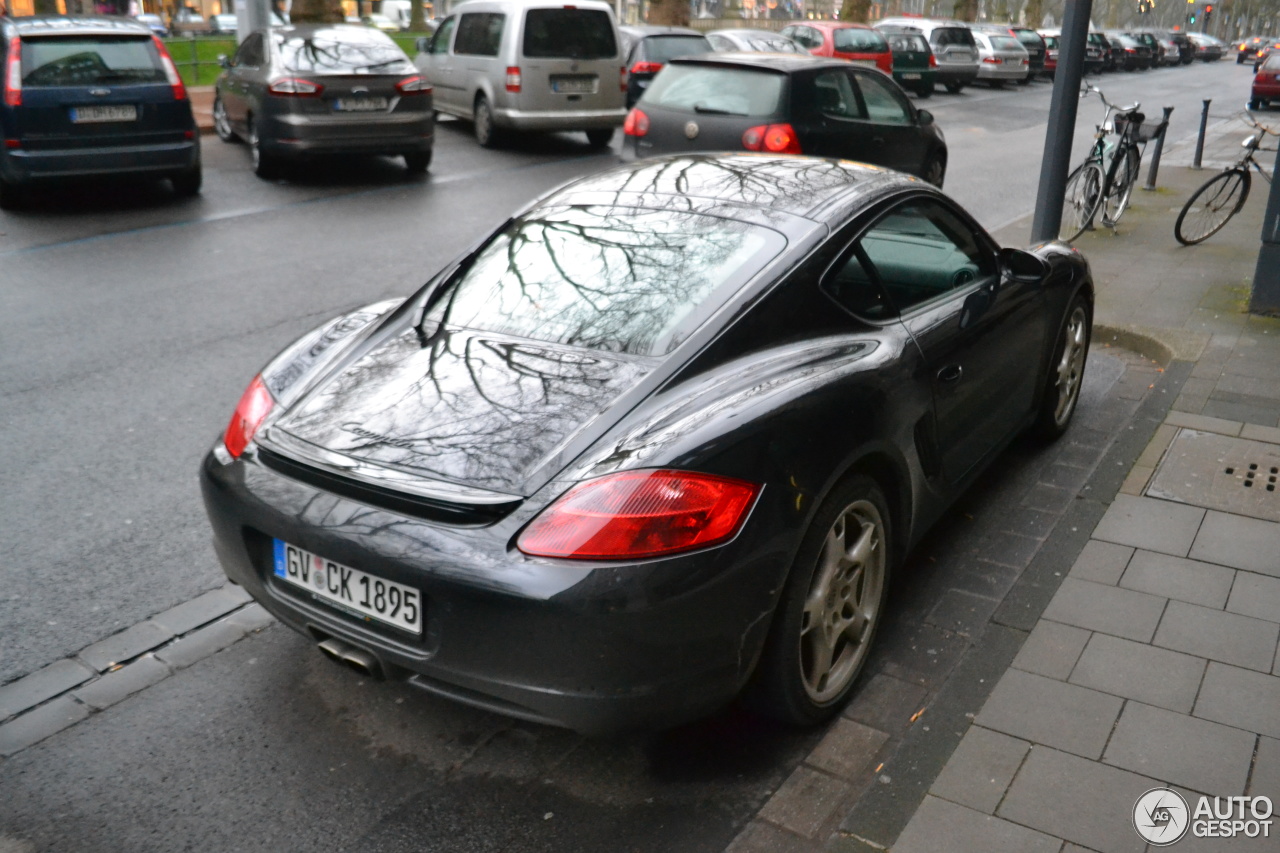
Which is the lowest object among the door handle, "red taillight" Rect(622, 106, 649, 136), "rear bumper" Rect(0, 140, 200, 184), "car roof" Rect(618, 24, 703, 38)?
"rear bumper" Rect(0, 140, 200, 184)

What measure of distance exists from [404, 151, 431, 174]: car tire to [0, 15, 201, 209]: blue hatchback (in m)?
2.94

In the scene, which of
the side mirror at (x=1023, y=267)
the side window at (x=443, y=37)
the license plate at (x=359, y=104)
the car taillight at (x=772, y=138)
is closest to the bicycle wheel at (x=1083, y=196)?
the car taillight at (x=772, y=138)

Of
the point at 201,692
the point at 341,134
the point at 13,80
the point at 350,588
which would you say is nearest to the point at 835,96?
the point at 341,134

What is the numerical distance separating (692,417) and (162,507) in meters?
2.73

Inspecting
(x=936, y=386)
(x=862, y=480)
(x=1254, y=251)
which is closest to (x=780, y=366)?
(x=862, y=480)

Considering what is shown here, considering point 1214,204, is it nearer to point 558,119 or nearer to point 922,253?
point 922,253

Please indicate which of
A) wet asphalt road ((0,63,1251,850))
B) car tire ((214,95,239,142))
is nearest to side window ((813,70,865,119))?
wet asphalt road ((0,63,1251,850))

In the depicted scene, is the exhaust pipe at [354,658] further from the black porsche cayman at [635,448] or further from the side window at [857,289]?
the side window at [857,289]

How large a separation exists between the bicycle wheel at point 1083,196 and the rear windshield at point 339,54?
23.0ft

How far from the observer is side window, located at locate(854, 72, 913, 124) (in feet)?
36.2

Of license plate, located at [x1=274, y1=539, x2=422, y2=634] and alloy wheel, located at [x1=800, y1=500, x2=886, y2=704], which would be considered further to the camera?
alloy wheel, located at [x1=800, y1=500, x2=886, y2=704]

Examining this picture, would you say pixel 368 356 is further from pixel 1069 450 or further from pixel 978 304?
pixel 1069 450

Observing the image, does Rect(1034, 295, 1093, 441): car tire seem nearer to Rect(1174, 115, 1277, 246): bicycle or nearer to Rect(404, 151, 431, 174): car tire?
Rect(1174, 115, 1277, 246): bicycle

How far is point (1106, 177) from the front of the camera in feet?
34.2
